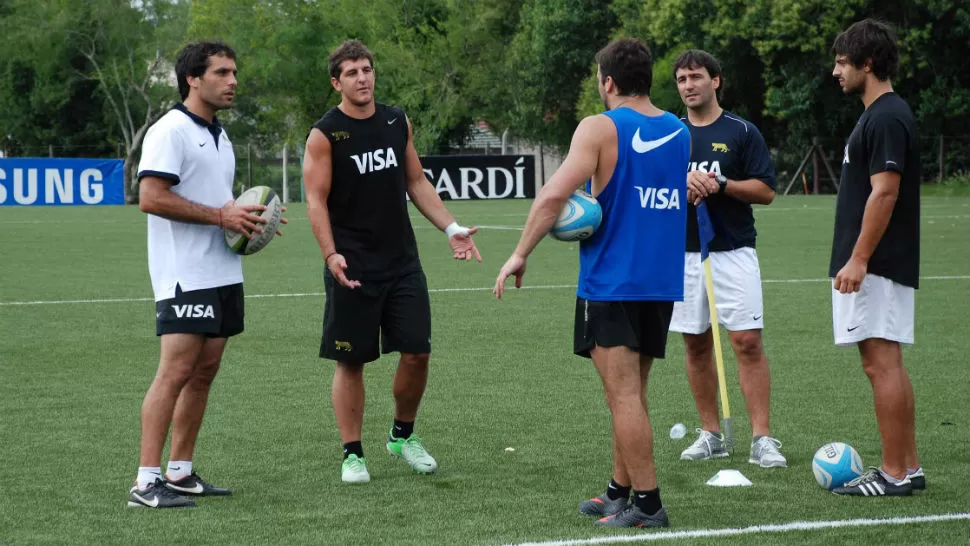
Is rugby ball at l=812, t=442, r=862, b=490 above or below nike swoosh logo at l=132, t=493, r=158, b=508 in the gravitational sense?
above

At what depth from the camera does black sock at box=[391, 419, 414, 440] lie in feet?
22.9

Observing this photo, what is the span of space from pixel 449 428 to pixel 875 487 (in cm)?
261

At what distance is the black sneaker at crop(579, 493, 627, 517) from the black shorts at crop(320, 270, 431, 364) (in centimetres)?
132

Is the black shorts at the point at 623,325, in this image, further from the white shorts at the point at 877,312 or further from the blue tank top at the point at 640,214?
the white shorts at the point at 877,312

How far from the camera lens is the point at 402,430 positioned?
6984mm

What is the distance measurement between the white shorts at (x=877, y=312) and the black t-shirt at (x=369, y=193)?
2138 millimetres

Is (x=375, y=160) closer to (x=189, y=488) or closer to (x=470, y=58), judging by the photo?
(x=189, y=488)

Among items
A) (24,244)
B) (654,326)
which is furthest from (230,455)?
(24,244)

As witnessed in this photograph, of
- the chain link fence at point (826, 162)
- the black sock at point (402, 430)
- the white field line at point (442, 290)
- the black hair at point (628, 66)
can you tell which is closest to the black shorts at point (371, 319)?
the black sock at point (402, 430)

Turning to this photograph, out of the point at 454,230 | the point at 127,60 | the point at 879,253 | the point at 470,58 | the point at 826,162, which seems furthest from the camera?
the point at 127,60

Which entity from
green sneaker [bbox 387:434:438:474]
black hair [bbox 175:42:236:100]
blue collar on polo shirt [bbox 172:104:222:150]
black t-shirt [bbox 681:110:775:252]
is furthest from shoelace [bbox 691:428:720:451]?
black hair [bbox 175:42:236:100]

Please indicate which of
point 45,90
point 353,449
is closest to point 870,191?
point 353,449

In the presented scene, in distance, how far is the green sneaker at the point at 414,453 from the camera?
6703 mm

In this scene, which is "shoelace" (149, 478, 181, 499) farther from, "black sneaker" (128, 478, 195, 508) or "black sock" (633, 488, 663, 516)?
"black sock" (633, 488, 663, 516)
